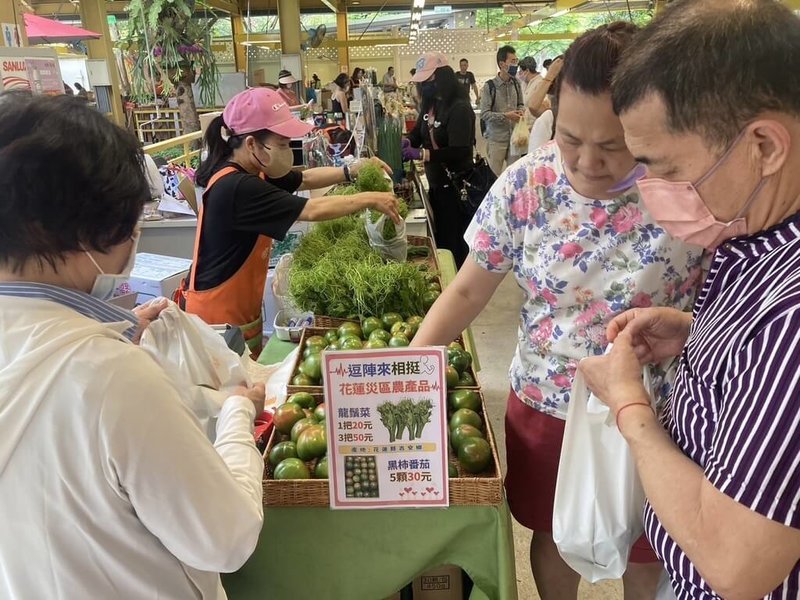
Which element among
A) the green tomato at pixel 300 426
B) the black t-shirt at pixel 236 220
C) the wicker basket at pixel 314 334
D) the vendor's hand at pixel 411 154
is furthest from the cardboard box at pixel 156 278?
the vendor's hand at pixel 411 154

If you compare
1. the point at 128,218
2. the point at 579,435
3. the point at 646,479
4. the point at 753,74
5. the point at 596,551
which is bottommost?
the point at 596,551

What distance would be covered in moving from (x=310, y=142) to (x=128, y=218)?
352 cm

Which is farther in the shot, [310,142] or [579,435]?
[310,142]

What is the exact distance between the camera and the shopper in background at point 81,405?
797 mm

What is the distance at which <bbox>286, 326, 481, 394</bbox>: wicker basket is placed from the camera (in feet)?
5.69

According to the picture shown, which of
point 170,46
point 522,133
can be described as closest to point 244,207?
point 170,46

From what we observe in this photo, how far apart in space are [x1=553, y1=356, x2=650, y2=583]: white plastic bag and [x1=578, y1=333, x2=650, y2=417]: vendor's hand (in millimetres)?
111

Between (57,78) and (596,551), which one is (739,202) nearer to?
(596,551)

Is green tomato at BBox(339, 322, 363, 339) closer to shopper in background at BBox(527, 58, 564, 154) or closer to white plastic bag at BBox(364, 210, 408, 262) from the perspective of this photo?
white plastic bag at BBox(364, 210, 408, 262)

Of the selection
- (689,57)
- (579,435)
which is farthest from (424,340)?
(689,57)

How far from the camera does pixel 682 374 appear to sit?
1.00 metres

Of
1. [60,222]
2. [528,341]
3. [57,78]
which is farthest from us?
[57,78]

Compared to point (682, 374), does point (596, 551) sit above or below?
below

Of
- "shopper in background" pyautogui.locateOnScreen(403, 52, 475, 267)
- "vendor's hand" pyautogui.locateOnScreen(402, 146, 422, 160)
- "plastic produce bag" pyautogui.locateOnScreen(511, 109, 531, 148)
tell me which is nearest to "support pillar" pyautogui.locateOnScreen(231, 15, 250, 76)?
"plastic produce bag" pyautogui.locateOnScreen(511, 109, 531, 148)
